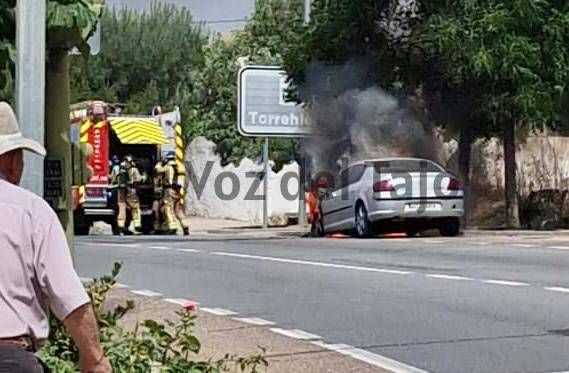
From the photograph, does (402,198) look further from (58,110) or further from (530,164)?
(58,110)

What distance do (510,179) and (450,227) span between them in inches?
116

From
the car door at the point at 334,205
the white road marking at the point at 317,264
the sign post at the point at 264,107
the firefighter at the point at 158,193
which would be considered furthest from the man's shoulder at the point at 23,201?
the sign post at the point at 264,107

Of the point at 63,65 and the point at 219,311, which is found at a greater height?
the point at 63,65

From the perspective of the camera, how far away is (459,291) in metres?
13.5

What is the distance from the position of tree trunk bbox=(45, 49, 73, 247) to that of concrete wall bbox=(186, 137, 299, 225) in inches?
1132

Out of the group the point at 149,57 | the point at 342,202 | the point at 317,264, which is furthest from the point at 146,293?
the point at 149,57

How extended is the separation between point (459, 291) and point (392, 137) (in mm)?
13879

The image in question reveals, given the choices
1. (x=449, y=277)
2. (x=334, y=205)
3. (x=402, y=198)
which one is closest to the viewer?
(x=449, y=277)

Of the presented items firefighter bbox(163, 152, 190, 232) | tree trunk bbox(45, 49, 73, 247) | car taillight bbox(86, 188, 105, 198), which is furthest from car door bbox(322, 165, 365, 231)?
tree trunk bbox(45, 49, 73, 247)

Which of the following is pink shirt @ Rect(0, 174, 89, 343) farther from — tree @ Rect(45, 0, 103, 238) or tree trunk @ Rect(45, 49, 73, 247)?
tree trunk @ Rect(45, 49, 73, 247)

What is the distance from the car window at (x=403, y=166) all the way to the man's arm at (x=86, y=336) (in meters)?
19.9

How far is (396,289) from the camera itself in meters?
13.8

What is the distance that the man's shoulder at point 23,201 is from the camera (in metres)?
3.93

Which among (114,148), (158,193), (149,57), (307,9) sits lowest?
(158,193)
